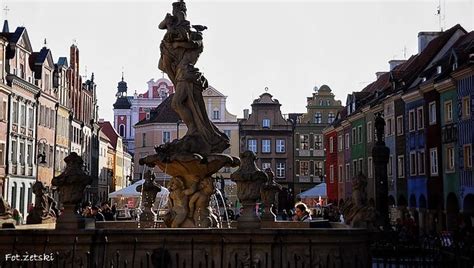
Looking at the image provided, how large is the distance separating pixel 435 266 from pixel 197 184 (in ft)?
16.9

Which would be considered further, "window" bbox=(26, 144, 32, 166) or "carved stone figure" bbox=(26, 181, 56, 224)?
"window" bbox=(26, 144, 32, 166)

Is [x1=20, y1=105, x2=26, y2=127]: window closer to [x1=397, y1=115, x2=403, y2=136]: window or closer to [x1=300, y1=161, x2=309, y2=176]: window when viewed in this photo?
[x1=397, y1=115, x2=403, y2=136]: window

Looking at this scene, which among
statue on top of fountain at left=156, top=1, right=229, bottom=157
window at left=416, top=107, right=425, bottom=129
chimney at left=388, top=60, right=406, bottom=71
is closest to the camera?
statue on top of fountain at left=156, top=1, right=229, bottom=157

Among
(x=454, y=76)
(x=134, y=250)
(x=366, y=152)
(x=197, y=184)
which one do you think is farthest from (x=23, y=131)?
(x=134, y=250)

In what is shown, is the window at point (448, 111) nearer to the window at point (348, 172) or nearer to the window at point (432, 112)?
the window at point (432, 112)

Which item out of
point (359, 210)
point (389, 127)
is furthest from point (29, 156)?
point (359, 210)

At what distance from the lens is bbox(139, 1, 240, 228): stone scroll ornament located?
14.7 m

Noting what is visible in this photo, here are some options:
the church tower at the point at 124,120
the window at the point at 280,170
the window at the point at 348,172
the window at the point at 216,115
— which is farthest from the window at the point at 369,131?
the church tower at the point at 124,120

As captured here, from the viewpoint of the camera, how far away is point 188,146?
14773mm

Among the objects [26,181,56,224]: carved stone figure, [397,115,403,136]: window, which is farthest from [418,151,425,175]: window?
[26,181,56,224]: carved stone figure

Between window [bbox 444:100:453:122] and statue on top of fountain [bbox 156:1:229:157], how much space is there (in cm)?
2340

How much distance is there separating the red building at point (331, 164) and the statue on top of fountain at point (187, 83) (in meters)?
47.0

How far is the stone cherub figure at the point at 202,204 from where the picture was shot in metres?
15.1

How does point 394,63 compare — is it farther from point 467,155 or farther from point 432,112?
point 467,155
